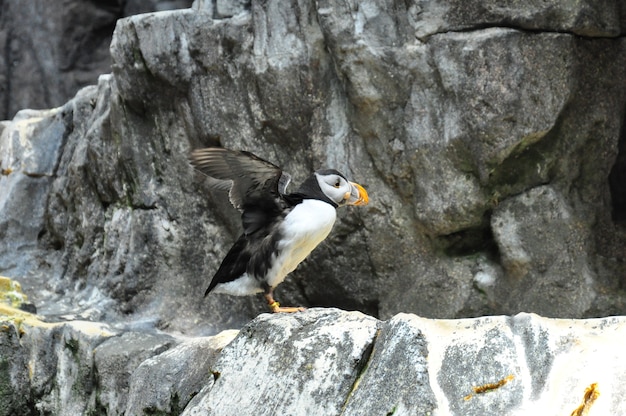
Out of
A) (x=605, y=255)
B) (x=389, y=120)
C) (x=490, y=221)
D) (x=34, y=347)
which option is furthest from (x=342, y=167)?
(x=34, y=347)

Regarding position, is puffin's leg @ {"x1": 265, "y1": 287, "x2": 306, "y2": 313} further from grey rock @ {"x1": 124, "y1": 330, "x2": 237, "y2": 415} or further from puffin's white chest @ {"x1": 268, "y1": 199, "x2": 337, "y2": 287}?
grey rock @ {"x1": 124, "y1": 330, "x2": 237, "y2": 415}

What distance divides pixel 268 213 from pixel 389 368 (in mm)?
1326

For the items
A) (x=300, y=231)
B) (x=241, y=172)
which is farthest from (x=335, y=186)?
(x=241, y=172)

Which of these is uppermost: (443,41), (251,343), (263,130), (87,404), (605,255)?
(443,41)

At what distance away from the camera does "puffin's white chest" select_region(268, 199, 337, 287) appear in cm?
388

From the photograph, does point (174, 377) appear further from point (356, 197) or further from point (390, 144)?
point (390, 144)

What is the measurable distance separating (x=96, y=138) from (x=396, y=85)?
73.5 inches

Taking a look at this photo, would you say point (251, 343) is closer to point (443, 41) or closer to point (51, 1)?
point (443, 41)

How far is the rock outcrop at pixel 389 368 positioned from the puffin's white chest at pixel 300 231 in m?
0.49

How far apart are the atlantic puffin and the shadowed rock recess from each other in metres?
0.39

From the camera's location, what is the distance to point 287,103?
4.64m

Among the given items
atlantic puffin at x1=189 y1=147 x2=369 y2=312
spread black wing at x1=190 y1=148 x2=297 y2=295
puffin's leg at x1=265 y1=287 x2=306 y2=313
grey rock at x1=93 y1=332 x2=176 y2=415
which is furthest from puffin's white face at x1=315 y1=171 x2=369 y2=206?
grey rock at x1=93 y1=332 x2=176 y2=415

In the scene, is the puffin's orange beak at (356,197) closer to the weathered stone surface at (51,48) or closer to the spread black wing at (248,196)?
the spread black wing at (248,196)

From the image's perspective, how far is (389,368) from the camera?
2.81 metres
